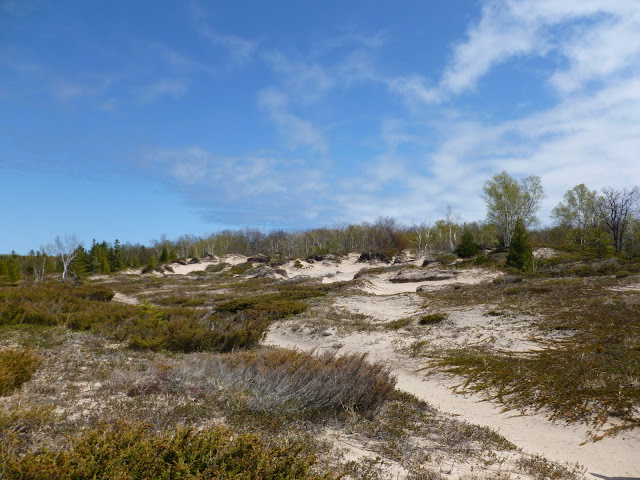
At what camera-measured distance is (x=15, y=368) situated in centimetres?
529

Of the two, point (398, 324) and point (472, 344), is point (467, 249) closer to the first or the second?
point (398, 324)

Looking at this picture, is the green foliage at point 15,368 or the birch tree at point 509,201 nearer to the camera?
the green foliage at point 15,368

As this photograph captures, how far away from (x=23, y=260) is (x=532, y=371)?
302 feet

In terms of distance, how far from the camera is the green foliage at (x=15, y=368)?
4.88m

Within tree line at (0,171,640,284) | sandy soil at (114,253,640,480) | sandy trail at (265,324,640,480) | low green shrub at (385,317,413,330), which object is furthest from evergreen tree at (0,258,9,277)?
sandy trail at (265,324,640,480)

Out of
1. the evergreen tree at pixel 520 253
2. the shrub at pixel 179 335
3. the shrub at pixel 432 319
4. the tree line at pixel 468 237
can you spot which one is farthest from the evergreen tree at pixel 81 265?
the evergreen tree at pixel 520 253

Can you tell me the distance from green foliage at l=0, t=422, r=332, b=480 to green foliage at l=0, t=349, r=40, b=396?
2521 mm

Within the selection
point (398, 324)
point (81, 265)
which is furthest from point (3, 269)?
point (398, 324)

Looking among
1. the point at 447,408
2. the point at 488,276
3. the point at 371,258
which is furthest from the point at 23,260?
the point at 447,408

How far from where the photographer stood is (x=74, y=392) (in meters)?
5.02

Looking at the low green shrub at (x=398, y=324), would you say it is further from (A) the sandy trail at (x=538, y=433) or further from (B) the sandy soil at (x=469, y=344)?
(A) the sandy trail at (x=538, y=433)

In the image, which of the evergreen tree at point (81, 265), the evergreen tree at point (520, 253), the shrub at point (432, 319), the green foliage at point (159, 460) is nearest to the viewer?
the green foliage at point (159, 460)

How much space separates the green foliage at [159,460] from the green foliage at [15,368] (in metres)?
2.52

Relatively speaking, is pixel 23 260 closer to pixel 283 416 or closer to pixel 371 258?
pixel 371 258
